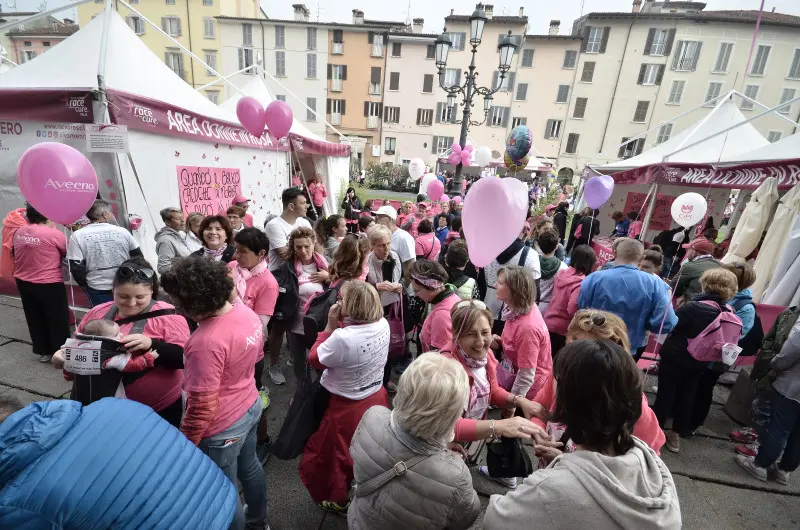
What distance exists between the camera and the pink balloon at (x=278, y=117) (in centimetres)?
600

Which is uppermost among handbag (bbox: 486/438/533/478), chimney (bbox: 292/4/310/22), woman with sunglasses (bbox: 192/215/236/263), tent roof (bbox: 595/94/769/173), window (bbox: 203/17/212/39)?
chimney (bbox: 292/4/310/22)

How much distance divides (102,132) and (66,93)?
666mm

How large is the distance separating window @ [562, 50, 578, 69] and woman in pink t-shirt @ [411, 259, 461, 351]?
108ft

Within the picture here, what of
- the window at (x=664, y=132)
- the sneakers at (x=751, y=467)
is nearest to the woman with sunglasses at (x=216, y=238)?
the sneakers at (x=751, y=467)

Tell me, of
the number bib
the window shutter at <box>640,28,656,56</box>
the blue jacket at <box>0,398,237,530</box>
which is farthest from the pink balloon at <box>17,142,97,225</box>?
the window shutter at <box>640,28,656,56</box>

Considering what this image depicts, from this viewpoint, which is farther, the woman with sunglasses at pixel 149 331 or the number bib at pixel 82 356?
the woman with sunglasses at pixel 149 331

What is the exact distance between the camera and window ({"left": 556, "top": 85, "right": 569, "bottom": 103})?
94.6 ft

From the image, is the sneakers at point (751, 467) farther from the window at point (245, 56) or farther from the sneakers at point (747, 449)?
the window at point (245, 56)

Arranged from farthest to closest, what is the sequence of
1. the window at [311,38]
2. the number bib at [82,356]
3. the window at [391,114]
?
the window at [391,114] → the window at [311,38] → the number bib at [82,356]

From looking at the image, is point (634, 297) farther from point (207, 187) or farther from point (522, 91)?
point (522, 91)

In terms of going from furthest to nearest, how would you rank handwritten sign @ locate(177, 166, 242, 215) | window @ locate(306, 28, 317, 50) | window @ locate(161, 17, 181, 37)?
window @ locate(306, 28, 317, 50), window @ locate(161, 17, 181, 37), handwritten sign @ locate(177, 166, 242, 215)

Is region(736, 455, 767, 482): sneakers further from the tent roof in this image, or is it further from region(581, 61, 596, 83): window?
region(581, 61, 596, 83): window

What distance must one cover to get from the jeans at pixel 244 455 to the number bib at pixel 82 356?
59cm

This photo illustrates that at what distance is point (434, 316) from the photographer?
259 cm
